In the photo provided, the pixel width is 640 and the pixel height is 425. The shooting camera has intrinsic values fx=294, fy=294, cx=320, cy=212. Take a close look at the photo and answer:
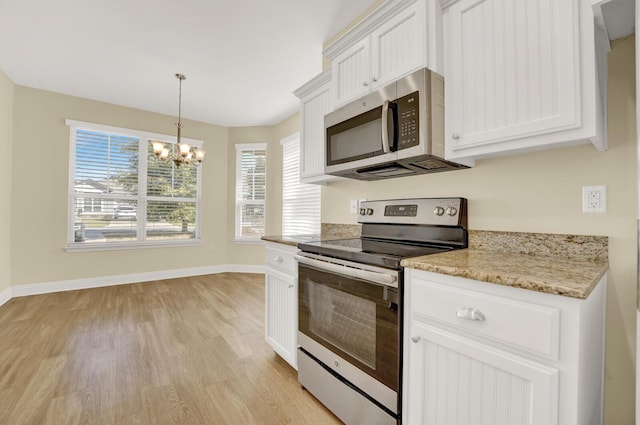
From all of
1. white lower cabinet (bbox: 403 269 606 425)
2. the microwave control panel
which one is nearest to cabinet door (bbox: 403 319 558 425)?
white lower cabinet (bbox: 403 269 606 425)

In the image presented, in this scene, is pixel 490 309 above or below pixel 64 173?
below

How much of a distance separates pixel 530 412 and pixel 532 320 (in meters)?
0.29

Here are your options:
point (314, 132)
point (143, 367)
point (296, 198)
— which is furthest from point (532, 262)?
point (296, 198)

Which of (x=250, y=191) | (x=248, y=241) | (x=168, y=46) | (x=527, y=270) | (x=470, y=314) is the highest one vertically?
(x=168, y=46)

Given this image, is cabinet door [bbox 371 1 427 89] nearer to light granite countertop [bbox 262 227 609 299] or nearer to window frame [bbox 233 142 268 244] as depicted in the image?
light granite countertop [bbox 262 227 609 299]

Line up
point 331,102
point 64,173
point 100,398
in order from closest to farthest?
point 100,398, point 331,102, point 64,173

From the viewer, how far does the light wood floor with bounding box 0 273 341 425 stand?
1649 mm

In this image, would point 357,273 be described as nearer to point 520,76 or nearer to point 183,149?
point 520,76

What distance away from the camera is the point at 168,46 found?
2961 millimetres

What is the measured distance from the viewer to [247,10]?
97.0 inches

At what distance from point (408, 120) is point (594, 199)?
87 centimetres

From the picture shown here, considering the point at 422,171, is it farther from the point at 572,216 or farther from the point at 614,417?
the point at 614,417

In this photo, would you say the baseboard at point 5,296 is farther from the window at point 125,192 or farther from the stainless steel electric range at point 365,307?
the stainless steel electric range at point 365,307

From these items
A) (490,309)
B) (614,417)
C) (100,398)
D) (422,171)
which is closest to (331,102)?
(422,171)
